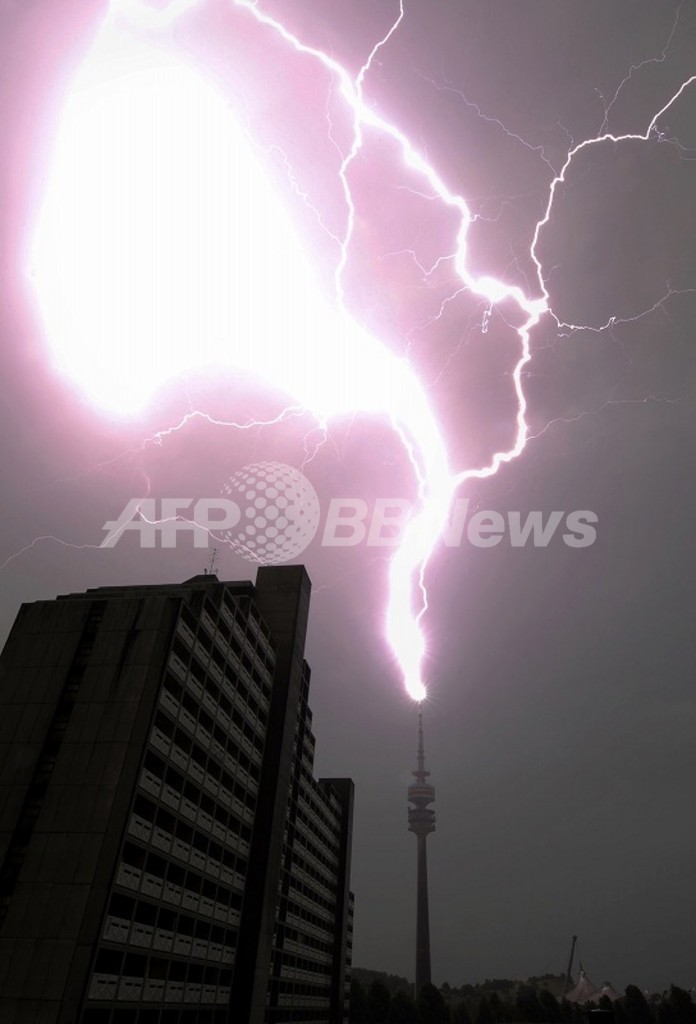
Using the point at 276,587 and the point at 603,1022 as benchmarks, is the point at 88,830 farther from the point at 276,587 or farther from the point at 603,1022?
the point at 276,587

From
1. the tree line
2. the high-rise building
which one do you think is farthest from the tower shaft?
the high-rise building

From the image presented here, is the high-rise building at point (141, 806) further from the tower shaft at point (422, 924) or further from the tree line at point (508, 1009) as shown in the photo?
the tower shaft at point (422, 924)

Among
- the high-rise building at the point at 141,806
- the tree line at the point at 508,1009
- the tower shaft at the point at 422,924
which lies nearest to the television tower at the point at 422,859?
the tower shaft at the point at 422,924

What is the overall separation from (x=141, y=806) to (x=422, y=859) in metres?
169

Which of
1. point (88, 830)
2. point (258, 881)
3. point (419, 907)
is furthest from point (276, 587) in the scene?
point (419, 907)

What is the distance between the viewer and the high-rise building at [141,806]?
25.4 meters

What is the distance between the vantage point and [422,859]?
17925cm

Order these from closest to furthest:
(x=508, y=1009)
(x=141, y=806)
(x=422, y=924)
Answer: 1. (x=141, y=806)
2. (x=508, y=1009)
3. (x=422, y=924)

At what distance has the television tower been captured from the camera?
15350 centimetres

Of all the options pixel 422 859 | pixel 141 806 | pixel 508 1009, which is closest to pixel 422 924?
pixel 422 859

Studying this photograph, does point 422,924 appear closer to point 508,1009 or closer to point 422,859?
point 422,859

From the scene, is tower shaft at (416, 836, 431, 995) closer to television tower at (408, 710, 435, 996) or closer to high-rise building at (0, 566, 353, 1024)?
television tower at (408, 710, 435, 996)

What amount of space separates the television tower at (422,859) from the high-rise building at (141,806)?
122 meters

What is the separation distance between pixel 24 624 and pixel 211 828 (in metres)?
14.5
